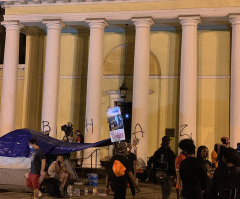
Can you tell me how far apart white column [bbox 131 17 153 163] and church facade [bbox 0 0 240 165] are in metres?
0.04

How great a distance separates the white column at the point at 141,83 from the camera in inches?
785

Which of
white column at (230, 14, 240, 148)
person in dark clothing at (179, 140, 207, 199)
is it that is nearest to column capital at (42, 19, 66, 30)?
white column at (230, 14, 240, 148)

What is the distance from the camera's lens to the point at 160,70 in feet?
74.3

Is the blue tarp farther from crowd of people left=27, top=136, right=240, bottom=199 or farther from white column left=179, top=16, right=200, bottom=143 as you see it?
white column left=179, top=16, right=200, bottom=143

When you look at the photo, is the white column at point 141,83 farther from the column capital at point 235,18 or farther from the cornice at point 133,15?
the column capital at point 235,18

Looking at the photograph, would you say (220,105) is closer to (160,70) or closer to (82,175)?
(160,70)

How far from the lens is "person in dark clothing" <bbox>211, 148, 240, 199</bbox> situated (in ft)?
19.8

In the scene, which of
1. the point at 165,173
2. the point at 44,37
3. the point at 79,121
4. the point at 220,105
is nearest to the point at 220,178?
the point at 165,173

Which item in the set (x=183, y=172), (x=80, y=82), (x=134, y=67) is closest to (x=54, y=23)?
(x=80, y=82)

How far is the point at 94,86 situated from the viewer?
20.5 m

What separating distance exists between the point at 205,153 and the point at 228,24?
45.0 feet

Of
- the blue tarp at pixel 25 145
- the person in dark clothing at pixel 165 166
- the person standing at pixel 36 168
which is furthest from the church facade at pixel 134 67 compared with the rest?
the person in dark clothing at pixel 165 166

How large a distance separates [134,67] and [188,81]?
2.51 meters

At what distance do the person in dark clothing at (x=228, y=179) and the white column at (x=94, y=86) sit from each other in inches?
561
